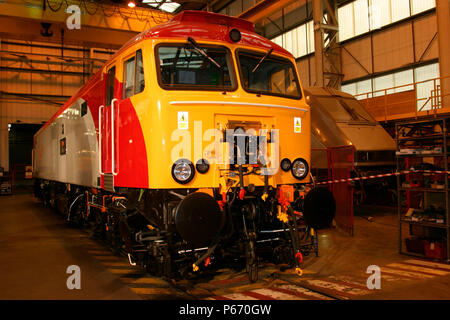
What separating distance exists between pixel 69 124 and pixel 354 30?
14354mm

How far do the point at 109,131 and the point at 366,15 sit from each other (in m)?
15.4

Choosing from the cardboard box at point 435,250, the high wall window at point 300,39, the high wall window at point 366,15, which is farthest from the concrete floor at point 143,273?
the high wall window at point 300,39

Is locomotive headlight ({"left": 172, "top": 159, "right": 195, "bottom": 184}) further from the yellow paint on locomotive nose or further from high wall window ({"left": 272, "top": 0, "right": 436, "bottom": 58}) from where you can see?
high wall window ({"left": 272, "top": 0, "right": 436, "bottom": 58})

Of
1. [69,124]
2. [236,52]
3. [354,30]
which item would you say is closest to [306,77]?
[354,30]

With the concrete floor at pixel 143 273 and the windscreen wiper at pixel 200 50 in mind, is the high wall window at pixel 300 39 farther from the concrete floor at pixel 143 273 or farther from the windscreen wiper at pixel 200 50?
the windscreen wiper at pixel 200 50

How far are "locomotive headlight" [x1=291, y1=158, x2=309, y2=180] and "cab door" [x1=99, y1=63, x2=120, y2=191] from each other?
242 centimetres

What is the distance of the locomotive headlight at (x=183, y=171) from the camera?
4395 mm

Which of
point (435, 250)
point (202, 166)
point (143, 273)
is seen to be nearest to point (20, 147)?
point (143, 273)

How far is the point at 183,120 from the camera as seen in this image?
14.8ft

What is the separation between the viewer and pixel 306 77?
21.1m

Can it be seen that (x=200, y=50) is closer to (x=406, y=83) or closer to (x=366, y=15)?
(x=406, y=83)

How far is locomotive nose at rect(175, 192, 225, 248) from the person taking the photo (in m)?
4.04

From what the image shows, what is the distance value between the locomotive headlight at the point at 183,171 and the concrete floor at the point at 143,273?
1371 mm
